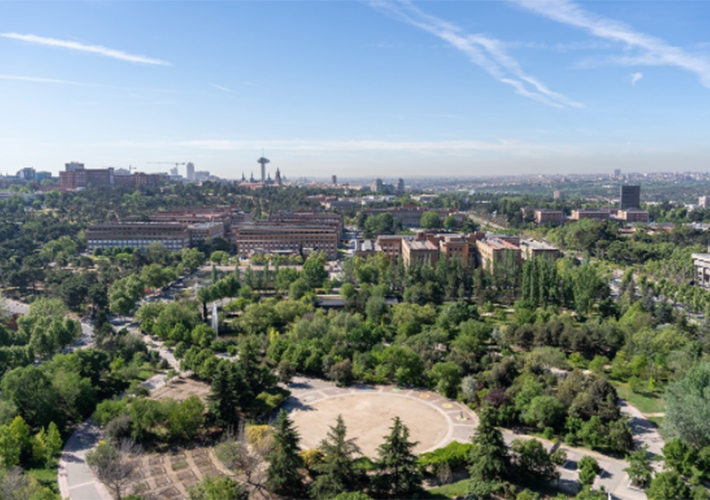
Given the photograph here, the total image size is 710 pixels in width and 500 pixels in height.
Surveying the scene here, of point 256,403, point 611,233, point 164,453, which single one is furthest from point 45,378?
point 611,233

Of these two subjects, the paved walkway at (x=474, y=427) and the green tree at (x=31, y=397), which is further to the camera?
the green tree at (x=31, y=397)

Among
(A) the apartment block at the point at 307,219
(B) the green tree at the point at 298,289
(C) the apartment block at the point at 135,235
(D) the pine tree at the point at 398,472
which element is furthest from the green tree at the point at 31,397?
(A) the apartment block at the point at 307,219

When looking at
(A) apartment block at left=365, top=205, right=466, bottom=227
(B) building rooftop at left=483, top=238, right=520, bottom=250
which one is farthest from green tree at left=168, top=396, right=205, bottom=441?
(A) apartment block at left=365, top=205, right=466, bottom=227

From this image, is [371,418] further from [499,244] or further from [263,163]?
[263,163]

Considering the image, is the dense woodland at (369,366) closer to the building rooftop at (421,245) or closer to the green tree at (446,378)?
the green tree at (446,378)

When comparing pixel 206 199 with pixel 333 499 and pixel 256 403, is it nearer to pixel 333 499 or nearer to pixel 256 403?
pixel 256 403

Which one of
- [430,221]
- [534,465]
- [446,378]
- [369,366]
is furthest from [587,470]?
[430,221]
